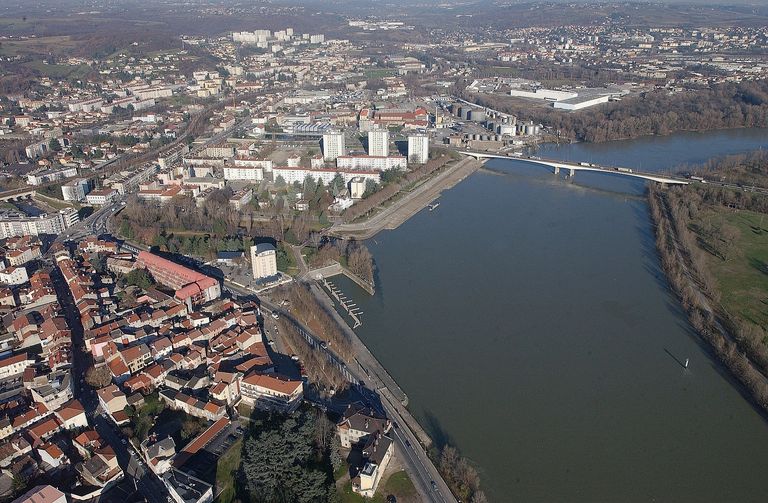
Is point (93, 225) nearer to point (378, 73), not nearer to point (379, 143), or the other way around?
point (379, 143)

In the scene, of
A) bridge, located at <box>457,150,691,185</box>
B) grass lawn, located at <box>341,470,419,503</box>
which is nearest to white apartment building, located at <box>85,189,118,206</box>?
bridge, located at <box>457,150,691,185</box>

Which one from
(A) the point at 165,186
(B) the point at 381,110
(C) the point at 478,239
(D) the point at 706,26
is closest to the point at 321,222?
(C) the point at 478,239

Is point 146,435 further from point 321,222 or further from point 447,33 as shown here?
point 447,33

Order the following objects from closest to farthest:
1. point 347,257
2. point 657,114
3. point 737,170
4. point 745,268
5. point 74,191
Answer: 1. point 745,268
2. point 347,257
3. point 74,191
4. point 737,170
5. point 657,114

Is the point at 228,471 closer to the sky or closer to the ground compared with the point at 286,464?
closer to the ground

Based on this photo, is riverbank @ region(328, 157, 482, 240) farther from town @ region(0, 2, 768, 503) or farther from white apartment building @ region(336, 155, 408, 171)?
white apartment building @ region(336, 155, 408, 171)

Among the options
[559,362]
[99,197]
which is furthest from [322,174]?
[559,362]
